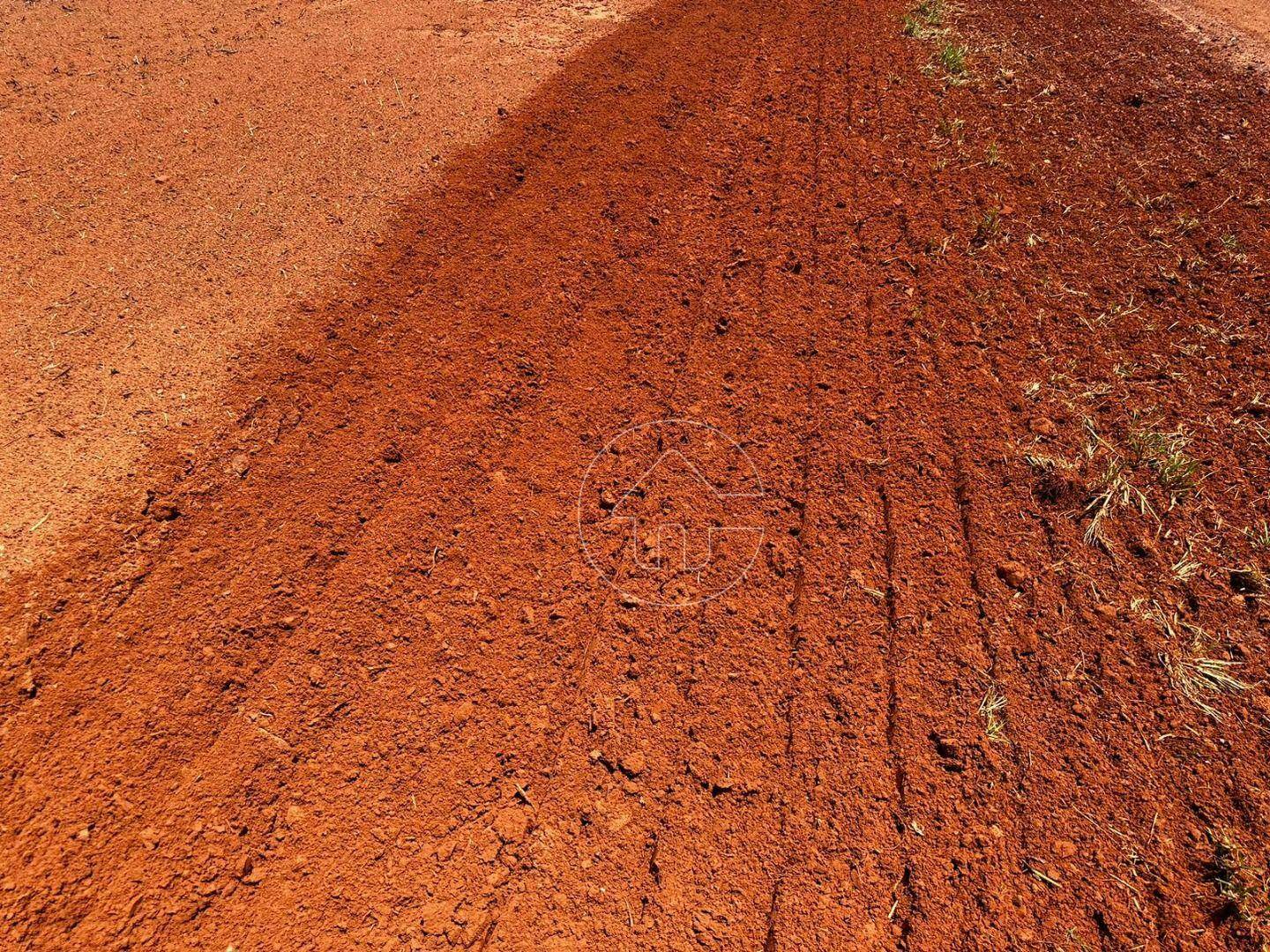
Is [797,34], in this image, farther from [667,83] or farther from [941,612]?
[941,612]

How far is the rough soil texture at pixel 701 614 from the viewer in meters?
2.24

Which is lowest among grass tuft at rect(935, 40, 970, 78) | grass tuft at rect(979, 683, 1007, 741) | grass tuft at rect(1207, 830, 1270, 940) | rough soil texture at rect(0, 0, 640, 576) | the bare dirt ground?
grass tuft at rect(1207, 830, 1270, 940)

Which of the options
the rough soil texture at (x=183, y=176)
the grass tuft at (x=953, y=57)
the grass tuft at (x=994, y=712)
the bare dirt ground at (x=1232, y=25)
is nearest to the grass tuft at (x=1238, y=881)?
the grass tuft at (x=994, y=712)

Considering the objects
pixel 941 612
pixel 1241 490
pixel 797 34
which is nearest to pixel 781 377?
pixel 941 612

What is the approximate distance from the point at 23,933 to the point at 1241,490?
524 centimetres

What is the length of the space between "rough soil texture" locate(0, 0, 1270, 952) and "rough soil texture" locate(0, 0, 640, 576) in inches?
11.9

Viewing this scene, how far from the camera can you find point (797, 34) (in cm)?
712

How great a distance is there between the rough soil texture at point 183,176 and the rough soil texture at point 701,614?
0.99ft

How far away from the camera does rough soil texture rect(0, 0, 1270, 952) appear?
2.24 meters

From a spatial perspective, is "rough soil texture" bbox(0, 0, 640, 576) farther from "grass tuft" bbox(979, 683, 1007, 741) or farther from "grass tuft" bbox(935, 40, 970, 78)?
"grass tuft" bbox(979, 683, 1007, 741)

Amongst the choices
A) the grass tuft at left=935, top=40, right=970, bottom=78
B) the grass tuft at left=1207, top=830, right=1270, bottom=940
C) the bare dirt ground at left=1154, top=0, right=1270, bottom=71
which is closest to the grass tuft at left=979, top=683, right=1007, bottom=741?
the grass tuft at left=1207, top=830, right=1270, bottom=940

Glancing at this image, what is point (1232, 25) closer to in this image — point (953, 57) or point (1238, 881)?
point (953, 57)

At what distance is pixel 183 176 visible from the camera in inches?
197

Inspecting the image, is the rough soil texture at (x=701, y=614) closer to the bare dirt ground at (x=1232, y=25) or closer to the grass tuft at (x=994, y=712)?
the grass tuft at (x=994, y=712)
